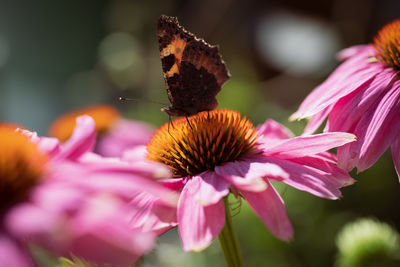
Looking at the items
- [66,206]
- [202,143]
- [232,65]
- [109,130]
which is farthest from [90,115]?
[66,206]

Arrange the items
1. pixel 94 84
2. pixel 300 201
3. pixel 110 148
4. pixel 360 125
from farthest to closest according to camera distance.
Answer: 1. pixel 94 84
2. pixel 110 148
3. pixel 300 201
4. pixel 360 125

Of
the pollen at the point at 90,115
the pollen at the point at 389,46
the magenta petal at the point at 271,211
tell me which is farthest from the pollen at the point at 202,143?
the pollen at the point at 90,115

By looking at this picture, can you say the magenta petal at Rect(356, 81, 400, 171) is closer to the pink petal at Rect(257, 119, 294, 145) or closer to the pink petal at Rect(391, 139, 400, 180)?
the pink petal at Rect(391, 139, 400, 180)

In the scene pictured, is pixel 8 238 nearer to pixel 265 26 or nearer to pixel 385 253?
pixel 385 253

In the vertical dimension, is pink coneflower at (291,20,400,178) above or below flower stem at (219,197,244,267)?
above

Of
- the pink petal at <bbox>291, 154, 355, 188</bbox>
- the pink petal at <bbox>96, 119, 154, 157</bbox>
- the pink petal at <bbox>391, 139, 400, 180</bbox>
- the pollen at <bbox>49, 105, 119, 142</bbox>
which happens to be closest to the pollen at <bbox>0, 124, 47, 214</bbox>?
the pink petal at <bbox>291, 154, 355, 188</bbox>

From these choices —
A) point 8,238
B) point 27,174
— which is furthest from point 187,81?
point 8,238

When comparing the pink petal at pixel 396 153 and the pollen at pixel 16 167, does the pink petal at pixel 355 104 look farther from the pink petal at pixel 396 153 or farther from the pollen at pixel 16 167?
the pollen at pixel 16 167
